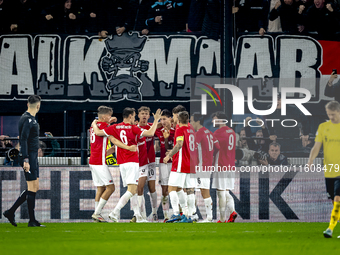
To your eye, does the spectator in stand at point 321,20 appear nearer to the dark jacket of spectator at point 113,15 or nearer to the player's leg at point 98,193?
the dark jacket of spectator at point 113,15

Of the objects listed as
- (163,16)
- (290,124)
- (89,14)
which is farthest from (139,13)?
(290,124)

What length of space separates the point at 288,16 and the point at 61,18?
240 inches

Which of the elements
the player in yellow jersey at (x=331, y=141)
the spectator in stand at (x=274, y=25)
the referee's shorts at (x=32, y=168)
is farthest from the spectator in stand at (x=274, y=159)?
the referee's shorts at (x=32, y=168)

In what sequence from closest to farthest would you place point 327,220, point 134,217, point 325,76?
point 134,217 → point 327,220 → point 325,76

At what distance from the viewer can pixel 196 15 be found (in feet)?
44.6

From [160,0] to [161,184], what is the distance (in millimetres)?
6159

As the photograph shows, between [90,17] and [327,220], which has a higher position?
[90,17]

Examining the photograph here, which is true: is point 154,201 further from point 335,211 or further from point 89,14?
point 89,14

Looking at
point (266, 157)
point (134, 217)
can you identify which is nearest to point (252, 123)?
point (266, 157)

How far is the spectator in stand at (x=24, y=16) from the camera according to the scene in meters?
13.6

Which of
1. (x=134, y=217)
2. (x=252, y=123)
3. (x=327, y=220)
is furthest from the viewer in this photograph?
(x=252, y=123)

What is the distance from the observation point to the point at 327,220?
10.4 metres

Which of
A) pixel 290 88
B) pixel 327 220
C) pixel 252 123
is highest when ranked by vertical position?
pixel 290 88

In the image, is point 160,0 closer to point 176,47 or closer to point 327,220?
point 176,47
